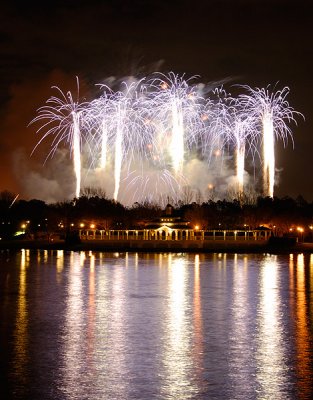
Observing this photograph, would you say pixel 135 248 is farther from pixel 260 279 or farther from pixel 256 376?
pixel 256 376

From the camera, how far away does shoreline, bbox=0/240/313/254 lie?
247 ft

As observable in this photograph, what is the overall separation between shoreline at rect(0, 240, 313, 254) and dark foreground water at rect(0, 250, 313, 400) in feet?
140

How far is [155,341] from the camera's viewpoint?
1739cm

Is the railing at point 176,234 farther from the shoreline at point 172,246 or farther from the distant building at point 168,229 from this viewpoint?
the shoreline at point 172,246

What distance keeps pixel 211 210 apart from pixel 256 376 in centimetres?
11138

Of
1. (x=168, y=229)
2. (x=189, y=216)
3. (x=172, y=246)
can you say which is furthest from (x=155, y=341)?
(x=189, y=216)

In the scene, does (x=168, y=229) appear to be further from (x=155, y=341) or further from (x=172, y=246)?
(x=155, y=341)

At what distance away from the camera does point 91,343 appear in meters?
17.1

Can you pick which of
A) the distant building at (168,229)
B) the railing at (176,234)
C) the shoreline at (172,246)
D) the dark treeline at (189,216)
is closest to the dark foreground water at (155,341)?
the shoreline at (172,246)

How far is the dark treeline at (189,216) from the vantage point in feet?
367

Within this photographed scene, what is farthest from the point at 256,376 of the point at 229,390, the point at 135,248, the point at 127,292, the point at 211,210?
the point at 211,210

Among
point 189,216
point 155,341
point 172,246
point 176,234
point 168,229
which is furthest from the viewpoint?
point 189,216

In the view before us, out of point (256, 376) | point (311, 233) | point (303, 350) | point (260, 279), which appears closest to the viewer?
point (256, 376)

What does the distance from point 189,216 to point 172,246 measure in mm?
43735
